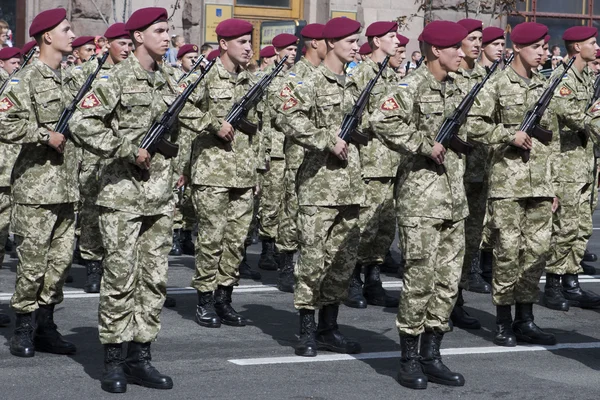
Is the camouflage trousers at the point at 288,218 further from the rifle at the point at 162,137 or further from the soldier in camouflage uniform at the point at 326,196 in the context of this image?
the rifle at the point at 162,137

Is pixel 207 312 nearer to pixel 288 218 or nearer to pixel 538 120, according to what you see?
pixel 288 218

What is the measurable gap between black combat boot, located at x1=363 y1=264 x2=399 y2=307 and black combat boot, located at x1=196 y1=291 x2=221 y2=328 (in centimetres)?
161

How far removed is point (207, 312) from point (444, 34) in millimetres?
2994

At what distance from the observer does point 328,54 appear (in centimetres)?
840

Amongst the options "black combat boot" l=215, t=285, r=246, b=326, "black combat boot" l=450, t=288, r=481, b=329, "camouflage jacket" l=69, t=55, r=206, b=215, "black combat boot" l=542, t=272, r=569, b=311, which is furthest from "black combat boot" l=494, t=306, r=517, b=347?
"camouflage jacket" l=69, t=55, r=206, b=215

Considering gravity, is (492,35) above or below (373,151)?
above

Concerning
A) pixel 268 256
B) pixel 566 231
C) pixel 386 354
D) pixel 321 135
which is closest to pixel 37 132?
pixel 321 135

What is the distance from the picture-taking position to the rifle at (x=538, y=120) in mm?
8695

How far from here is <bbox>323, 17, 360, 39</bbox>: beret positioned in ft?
27.1

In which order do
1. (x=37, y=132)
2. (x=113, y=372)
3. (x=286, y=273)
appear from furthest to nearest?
(x=286, y=273) < (x=37, y=132) < (x=113, y=372)

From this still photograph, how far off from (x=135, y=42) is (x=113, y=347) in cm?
187

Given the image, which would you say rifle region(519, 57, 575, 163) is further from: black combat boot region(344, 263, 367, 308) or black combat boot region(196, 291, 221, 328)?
black combat boot region(196, 291, 221, 328)

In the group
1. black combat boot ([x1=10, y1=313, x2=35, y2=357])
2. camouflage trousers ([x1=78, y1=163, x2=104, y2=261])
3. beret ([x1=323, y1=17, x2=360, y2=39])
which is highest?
beret ([x1=323, y1=17, x2=360, y2=39])

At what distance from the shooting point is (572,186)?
34.2 ft
